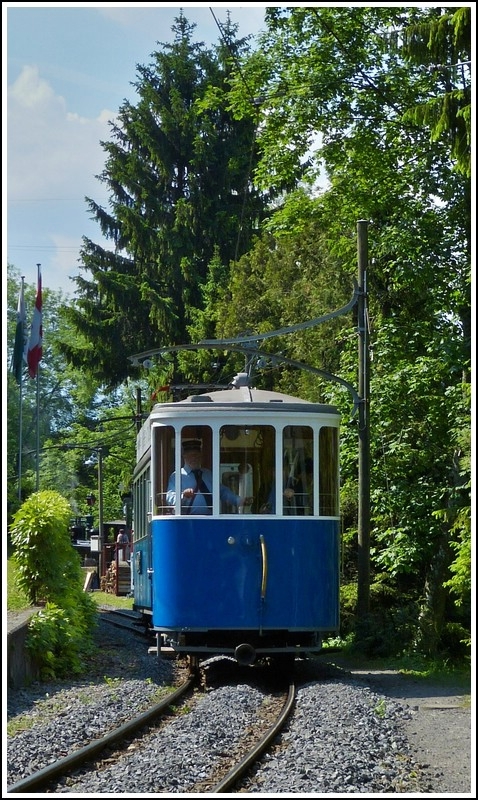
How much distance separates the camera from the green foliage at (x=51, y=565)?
12656 mm

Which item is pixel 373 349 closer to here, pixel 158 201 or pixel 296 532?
pixel 296 532

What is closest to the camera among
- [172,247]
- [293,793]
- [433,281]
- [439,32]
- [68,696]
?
[293,793]

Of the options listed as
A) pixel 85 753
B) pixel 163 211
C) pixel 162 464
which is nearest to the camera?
pixel 85 753

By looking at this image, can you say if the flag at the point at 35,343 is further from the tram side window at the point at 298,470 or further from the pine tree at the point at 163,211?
the tram side window at the point at 298,470

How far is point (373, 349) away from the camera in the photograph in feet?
63.7

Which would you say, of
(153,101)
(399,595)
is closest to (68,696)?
(399,595)

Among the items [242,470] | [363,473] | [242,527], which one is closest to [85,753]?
[242,527]

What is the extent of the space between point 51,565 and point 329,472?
3.27 m

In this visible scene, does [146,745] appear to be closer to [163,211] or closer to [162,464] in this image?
[162,464]

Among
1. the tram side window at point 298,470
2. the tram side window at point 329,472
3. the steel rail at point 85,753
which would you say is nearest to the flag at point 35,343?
the tram side window at point 329,472

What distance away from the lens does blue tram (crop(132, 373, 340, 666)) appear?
12.4 metres

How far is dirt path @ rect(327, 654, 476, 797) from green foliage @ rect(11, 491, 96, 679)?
127 inches

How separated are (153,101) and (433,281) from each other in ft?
67.8

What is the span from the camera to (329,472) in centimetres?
1305
